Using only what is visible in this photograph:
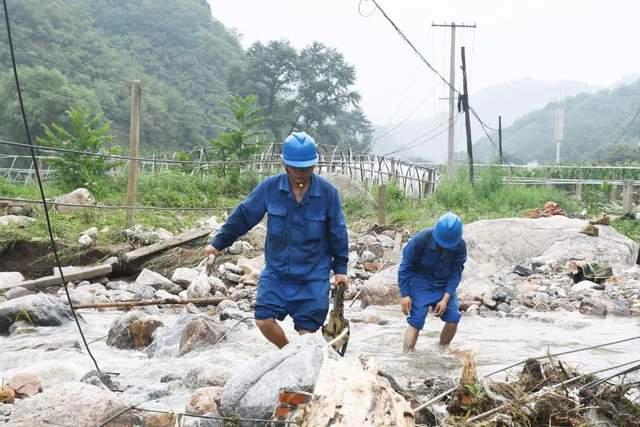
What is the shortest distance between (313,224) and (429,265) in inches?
68.0

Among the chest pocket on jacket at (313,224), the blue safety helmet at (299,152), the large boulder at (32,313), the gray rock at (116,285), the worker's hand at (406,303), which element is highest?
the blue safety helmet at (299,152)

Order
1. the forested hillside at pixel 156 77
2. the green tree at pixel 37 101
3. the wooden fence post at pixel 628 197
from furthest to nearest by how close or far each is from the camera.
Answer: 1. the forested hillside at pixel 156 77
2. the green tree at pixel 37 101
3. the wooden fence post at pixel 628 197

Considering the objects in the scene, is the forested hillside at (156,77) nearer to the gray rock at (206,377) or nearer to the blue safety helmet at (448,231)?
the blue safety helmet at (448,231)

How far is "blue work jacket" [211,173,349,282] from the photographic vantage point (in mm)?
4207

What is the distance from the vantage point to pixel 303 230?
166 inches

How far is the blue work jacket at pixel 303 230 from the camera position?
421cm

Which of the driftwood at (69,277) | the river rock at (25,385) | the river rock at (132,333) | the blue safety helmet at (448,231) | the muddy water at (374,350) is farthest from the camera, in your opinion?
the driftwood at (69,277)

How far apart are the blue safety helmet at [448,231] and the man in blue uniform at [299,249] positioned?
1.30 meters

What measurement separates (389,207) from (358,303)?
7989 mm

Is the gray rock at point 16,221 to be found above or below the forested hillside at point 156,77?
below

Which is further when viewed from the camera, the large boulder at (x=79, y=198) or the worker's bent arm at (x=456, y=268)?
the large boulder at (x=79, y=198)

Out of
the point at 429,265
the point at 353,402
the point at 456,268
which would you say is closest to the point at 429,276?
the point at 429,265

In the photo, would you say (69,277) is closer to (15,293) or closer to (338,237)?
(15,293)

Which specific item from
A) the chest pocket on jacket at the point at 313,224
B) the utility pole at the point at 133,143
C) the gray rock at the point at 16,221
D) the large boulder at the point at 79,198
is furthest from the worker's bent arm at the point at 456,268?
the large boulder at the point at 79,198
